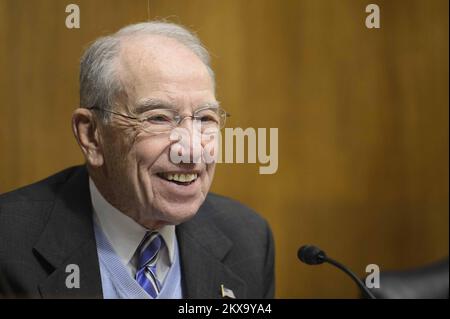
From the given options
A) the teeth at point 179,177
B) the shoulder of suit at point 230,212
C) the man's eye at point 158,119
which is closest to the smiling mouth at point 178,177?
the teeth at point 179,177

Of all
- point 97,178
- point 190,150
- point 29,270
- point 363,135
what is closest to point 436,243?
point 363,135

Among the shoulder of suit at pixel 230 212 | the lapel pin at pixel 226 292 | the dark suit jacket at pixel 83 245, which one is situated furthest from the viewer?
the shoulder of suit at pixel 230 212

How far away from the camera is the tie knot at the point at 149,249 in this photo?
50.6 inches

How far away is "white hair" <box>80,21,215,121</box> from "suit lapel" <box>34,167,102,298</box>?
0.66ft

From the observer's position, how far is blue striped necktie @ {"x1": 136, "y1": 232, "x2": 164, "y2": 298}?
1271mm

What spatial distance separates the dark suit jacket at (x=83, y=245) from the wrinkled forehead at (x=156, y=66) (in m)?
0.26

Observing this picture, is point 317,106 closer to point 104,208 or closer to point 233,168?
point 233,168

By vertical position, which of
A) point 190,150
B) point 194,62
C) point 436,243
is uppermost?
point 194,62

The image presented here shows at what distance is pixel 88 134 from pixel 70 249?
0.75 feet

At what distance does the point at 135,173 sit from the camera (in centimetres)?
125

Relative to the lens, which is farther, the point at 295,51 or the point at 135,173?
the point at 295,51

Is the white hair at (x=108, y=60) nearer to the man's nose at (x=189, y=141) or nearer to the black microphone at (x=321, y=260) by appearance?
the man's nose at (x=189, y=141)

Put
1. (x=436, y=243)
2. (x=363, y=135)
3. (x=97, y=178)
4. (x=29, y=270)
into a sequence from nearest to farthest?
(x=29, y=270), (x=97, y=178), (x=363, y=135), (x=436, y=243)

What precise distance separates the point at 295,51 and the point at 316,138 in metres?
0.21
